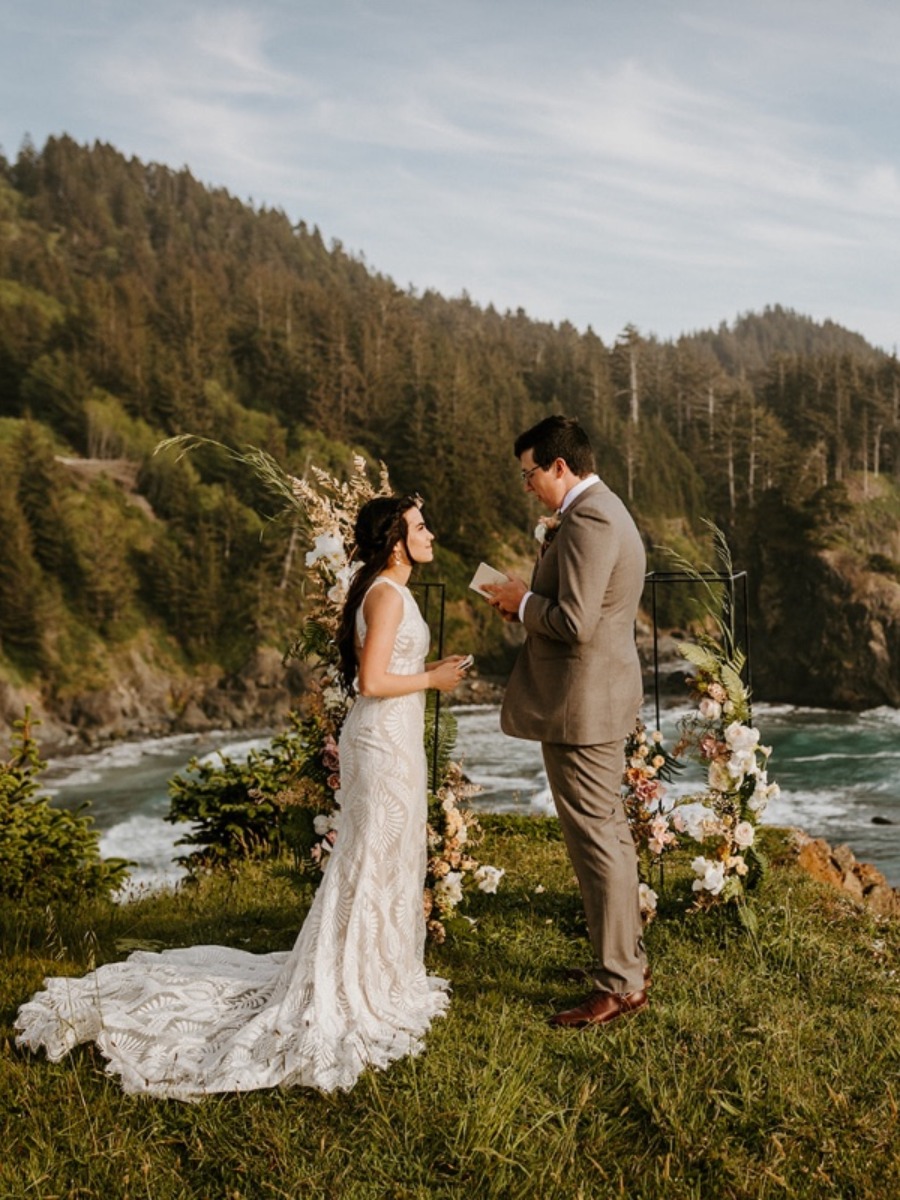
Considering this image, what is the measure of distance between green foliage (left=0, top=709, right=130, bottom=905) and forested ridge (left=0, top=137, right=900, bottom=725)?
18789 millimetres

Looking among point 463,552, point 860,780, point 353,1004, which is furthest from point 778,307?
point 353,1004

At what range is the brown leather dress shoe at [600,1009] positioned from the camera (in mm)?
4082

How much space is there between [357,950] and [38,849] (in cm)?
394

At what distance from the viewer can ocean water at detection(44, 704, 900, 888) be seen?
1956 centimetres

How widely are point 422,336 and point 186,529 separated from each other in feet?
90.0

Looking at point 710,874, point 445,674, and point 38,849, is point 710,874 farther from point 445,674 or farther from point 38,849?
point 38,849

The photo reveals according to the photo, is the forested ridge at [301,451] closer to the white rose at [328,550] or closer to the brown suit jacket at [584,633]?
the white rose at [328,550]

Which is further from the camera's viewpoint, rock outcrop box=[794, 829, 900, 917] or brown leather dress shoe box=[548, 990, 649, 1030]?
rock outcrop box=[794, 829, 900, 917]

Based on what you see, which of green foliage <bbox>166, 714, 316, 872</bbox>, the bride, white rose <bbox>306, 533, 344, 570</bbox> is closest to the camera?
the bride

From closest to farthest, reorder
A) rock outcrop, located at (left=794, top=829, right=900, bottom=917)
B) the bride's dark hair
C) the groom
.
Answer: the groom → the bride's dark hair → rock outcrop, located at (left=794, top=829, right=900, bottom=917)

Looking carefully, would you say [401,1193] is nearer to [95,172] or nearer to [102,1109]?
[102,1109]

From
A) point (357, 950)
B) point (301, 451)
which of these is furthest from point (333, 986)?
point (301, 451)

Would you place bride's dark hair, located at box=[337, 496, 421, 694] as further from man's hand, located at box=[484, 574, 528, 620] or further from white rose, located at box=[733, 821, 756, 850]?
white rose, located at box=[733, 821, 756, 850]

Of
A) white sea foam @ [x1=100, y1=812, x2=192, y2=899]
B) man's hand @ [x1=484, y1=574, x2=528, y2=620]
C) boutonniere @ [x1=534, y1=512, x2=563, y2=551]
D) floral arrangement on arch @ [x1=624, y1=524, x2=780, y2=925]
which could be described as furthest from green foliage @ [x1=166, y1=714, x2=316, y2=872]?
white sea foam @ [x1=100, y1=812, x2=192, y2=899]
